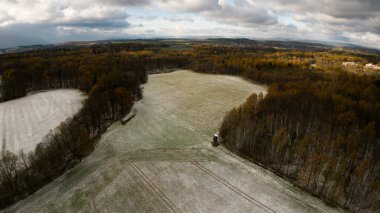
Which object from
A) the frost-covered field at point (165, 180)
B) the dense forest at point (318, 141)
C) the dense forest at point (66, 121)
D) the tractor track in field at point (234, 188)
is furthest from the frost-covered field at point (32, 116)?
the dense forest at point (318, 141)

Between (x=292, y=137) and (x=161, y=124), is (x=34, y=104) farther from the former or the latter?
(x=292, y=137)

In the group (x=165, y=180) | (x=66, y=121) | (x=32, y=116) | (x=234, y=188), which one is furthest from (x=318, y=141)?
(x=32, y=116)

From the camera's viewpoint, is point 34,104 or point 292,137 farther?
point 34,104

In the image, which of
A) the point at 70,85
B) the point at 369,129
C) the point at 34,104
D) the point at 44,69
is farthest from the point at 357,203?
the point at 44,69

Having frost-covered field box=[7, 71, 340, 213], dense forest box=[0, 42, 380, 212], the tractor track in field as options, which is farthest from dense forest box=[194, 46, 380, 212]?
the tractor track in field

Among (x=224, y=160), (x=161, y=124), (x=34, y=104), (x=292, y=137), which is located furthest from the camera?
(x=34, y=104)

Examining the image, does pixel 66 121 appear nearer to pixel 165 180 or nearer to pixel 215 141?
pixel 165 180
